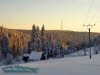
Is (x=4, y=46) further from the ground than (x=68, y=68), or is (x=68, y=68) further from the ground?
(x=68, y=68)

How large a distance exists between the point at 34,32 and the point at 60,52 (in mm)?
14375

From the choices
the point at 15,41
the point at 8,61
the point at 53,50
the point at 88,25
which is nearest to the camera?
the point at 88,25

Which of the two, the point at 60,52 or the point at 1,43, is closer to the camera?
the point at 60,52

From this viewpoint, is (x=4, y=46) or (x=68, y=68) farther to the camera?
(x=4, y=46)

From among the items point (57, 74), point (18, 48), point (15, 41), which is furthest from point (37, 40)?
point (57, 74)

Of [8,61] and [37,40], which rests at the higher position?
[37,40]

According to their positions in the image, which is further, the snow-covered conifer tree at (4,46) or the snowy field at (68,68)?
the snow-covered conifer tree at (4,46)

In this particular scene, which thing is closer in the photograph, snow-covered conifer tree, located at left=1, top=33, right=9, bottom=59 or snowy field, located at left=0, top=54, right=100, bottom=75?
snowy field, located at left=0, top=54, right=100, bottom=75

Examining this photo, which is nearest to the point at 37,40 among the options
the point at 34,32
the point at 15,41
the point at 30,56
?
the point at 34,32

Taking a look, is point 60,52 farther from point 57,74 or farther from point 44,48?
point 57,74

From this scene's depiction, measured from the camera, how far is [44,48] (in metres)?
100

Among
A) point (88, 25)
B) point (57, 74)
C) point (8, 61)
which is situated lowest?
point (8, 61)

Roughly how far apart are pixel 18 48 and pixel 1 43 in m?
18.1

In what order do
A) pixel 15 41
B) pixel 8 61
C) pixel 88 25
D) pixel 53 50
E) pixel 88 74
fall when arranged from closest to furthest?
1. pixel 88 74
2. pixel 88 25
3. pixel 8 61
4. pixel 53 50
5. pixel 15 41
